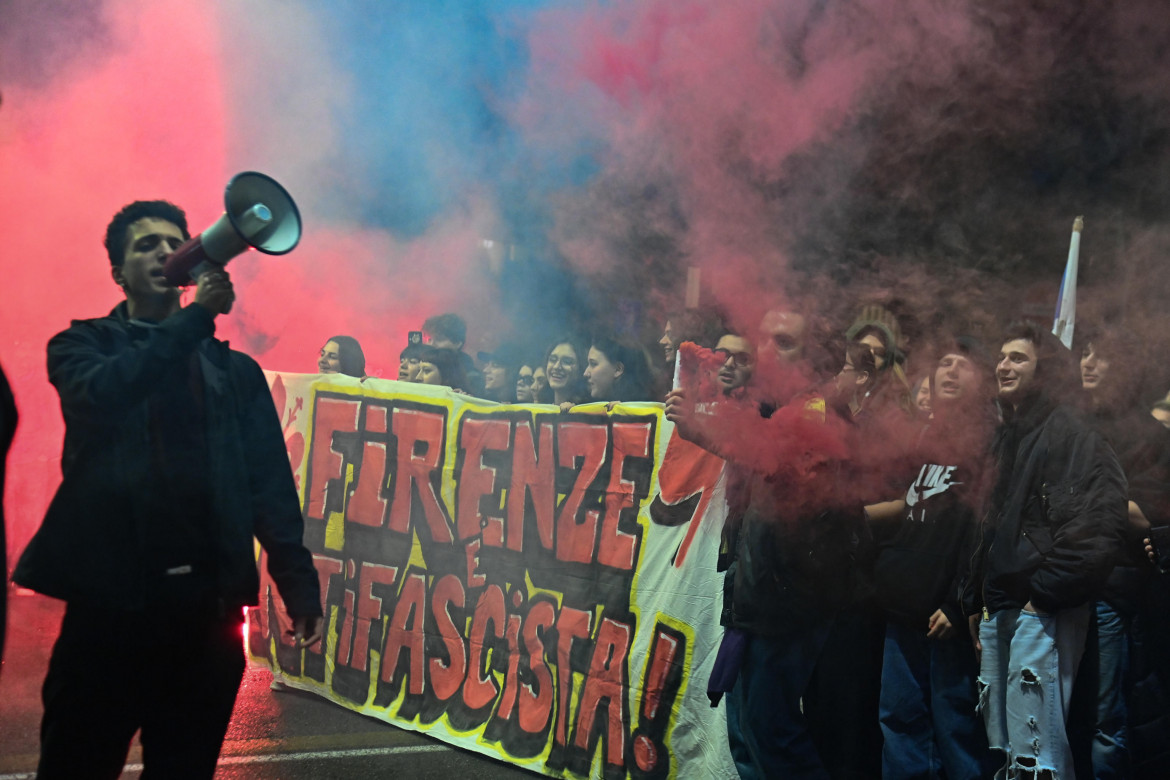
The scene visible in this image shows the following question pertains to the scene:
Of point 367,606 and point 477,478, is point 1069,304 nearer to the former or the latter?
point 477,478

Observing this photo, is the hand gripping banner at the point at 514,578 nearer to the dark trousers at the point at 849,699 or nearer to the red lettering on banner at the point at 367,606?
the red lettering on banner at the point at 367,606

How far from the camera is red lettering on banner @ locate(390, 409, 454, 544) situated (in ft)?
15.3

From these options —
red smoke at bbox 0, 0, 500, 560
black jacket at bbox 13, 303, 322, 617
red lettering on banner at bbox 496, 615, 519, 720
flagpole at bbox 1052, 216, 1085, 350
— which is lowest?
red lettering on banner at bbox 496, 615, 519, 720

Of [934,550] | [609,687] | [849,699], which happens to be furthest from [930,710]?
[609,687]

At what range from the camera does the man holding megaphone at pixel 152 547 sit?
2.15 m

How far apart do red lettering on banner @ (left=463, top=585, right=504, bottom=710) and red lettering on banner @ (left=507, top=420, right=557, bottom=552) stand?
0.84 ft

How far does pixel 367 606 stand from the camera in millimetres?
4793

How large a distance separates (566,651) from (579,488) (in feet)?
2.26

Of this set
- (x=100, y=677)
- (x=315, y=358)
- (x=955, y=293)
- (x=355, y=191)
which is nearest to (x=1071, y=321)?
(x=955, y=293)

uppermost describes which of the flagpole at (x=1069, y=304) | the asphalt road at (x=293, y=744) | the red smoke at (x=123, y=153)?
the red smoke at (x=123, y=153)

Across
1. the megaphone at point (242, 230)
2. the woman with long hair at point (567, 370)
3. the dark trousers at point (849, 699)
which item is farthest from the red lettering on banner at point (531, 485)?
the megaphone at point (242, 230)

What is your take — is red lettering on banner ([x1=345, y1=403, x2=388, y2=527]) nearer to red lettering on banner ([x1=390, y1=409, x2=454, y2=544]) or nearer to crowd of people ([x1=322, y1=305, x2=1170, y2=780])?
red lettering on banner ([x1=390, y1=409, x2=454, y2=544])

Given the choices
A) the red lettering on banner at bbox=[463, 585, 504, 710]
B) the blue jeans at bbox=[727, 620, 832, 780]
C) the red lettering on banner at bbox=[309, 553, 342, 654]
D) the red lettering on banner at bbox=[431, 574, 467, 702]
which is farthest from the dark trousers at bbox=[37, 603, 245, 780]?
the red lettering on banner at bbox=[309, 553, 342, 654]

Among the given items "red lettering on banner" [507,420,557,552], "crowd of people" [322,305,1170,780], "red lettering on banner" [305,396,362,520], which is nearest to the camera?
"crowd of people" [322,305,1170,780]
